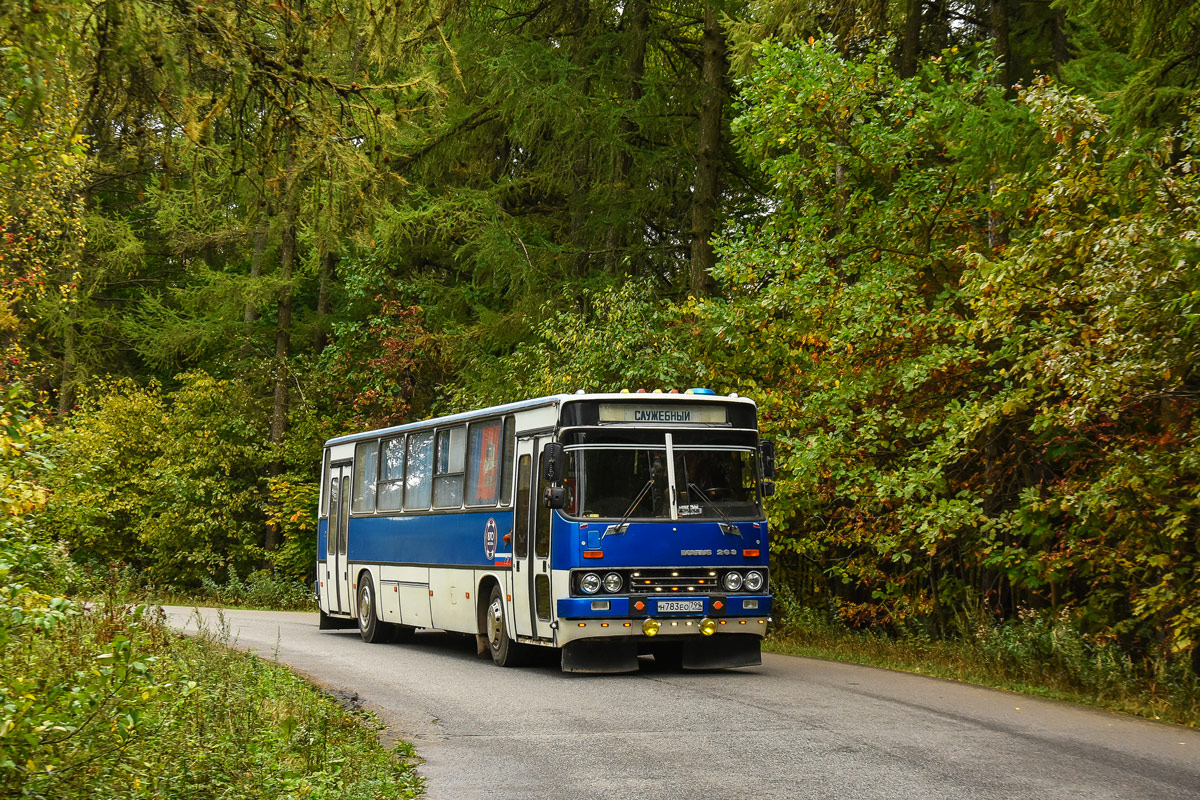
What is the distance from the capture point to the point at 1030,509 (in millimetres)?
15172

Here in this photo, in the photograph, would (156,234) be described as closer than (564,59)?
No

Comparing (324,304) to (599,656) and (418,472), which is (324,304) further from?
(599,656)

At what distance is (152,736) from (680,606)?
7999 millimetres

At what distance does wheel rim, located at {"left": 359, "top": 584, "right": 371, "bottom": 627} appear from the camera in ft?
69.9

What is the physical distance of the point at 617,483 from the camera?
14.9 metres

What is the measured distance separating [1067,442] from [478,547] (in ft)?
24.0

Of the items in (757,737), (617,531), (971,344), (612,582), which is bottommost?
(757,737)

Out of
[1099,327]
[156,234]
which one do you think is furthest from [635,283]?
[156,234]

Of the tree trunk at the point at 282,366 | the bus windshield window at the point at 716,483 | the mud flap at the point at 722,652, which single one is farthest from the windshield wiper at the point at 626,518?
the tree trunk at the point at 282,366

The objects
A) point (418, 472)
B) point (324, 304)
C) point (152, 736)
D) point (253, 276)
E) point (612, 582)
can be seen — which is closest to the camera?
point (152, 736)

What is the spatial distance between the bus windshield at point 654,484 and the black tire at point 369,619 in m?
7.14

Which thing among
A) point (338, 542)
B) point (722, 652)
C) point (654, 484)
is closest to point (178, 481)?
point (338, 542)

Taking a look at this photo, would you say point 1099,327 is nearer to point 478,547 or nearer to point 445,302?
point 478,547

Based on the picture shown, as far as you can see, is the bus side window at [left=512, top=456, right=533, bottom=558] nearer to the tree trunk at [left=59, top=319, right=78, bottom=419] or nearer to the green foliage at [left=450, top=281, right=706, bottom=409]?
the green foliage at [left=450, top=281, right=706, bottom=409]
